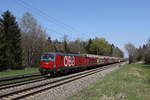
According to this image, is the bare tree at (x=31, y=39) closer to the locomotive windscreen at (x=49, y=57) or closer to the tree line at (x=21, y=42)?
the tree line at (x=21, y=42)

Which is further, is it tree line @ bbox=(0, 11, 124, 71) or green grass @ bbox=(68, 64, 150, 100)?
tree line @ bbox=(0, 11, 124, 71)

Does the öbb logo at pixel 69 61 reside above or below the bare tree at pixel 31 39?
below

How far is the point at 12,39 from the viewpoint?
4081 cm

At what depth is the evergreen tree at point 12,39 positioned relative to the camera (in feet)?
128

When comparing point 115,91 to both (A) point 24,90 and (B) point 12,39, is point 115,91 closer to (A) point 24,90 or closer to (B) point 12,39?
(A) point 24,90

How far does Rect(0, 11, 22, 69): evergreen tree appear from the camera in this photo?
39081 millimetres

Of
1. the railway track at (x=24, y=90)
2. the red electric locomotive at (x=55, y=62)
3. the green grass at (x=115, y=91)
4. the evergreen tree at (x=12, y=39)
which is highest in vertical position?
the evergreen tree at (x=12, y=39)

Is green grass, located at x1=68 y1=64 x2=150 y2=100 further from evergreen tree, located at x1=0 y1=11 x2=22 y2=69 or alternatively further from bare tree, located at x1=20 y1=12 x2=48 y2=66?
bare tree, located at x1=20 y1=12 x2=48 y2=66

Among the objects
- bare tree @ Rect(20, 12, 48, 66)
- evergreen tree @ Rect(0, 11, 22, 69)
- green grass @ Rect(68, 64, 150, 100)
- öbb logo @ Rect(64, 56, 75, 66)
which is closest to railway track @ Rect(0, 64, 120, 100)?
green grass @ Rect(68, 64, 150, 100)

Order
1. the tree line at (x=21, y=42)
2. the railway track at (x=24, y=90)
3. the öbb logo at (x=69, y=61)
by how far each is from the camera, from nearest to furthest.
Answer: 1. the railway track at (x=24, y=90)
2. the öbb logo at (x=69, y=61)
3. the tree line at (x=21, y=42)

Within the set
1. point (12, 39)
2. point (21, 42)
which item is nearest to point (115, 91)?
point (12, 39)

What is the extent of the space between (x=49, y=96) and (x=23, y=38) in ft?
126

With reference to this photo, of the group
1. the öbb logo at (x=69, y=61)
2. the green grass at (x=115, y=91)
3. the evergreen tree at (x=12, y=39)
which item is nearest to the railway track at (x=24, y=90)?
the green grass at (x=115, y=91)

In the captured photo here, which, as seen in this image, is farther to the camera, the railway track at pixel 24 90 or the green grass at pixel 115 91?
the railway track at pixel 24 90
